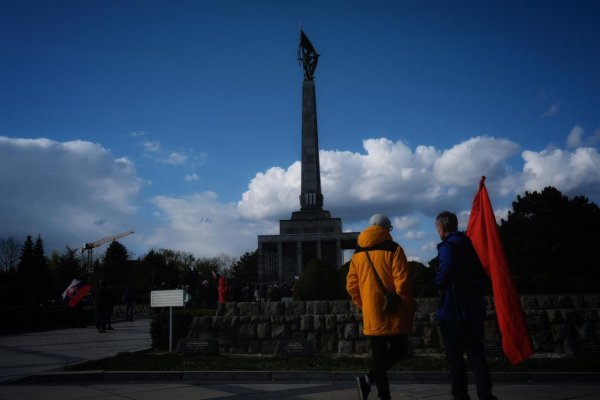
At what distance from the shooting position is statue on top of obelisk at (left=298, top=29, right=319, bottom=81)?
54991 mm

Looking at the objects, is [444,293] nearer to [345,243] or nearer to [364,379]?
[364,379]

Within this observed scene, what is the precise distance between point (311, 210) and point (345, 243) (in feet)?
18.5

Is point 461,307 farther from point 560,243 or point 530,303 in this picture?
point 560,243

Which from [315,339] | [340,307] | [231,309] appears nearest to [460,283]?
[315,339]

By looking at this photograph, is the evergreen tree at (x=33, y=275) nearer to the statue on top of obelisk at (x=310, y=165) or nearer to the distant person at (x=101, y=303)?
the statue on top of obelisk at (x=310, y=165)

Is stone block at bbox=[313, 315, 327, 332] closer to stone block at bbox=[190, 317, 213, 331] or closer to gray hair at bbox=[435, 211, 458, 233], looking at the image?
stone block at bbox=[190, 317, 213, 331]

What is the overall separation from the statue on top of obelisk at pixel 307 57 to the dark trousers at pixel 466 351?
5179cm

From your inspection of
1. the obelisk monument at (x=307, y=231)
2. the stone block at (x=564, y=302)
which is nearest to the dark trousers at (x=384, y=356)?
the stone block at (x=564, y=302)

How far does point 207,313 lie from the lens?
38.0ft

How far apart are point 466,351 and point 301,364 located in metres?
4.16

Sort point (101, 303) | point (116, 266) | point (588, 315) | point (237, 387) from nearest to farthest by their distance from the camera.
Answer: point (237, 387) < point (588, 315) < point (101, 303) < point (116, 266)

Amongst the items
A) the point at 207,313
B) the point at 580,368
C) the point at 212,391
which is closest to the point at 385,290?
the point at 212,391

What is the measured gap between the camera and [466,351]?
4.54m

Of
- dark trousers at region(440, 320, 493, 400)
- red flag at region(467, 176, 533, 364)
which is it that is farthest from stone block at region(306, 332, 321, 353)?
dark trousers at region(440, 320, 493, 400)
